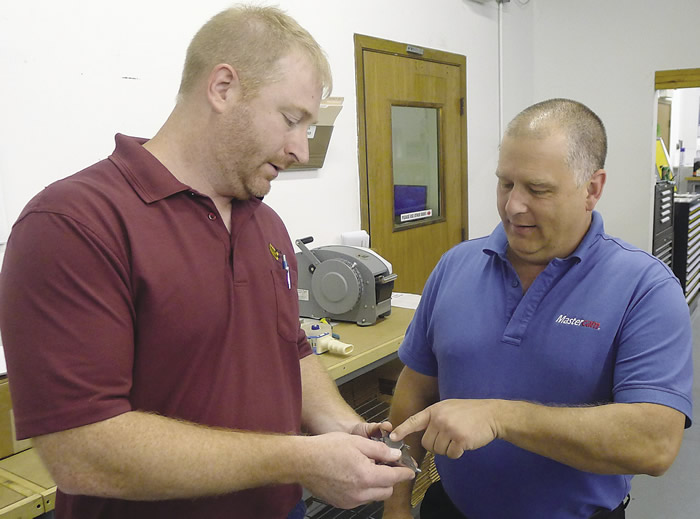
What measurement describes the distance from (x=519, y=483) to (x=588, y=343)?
14.0 inches

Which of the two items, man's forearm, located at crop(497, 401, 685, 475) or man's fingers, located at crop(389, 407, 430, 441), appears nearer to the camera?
man's forearm, located at crop(497, 401, 685, 475)

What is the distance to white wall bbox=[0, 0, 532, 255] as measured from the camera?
6.58 ft

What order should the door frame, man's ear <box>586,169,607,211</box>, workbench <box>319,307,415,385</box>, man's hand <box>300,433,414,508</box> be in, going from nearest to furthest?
man's hand <box>300,433,414,508</box> < man's ear <box>586,169,607,211</box> < workbench <box>319,307,415,385</box> < the door frame

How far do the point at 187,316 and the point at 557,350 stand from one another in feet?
2.57

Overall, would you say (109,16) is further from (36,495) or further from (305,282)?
(36,495)

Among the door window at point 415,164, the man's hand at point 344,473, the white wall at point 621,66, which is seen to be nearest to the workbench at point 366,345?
the man's hand at point 344,473

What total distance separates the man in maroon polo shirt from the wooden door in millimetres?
2280

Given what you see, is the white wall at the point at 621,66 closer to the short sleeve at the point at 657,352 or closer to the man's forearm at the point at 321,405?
the short sleeve at the point at 657,352

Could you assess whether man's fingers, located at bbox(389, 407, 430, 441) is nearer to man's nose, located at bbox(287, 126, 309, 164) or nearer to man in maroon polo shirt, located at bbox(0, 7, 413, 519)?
man in maroon polo shirt, located at bbox(0, 7, 413, 519)

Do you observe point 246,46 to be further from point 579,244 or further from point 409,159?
point 409,159

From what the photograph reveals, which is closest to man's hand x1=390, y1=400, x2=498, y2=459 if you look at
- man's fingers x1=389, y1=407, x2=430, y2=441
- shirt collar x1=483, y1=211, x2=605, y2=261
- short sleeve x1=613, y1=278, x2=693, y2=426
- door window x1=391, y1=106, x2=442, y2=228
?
man's fingers x1=389, y1=407, x2=430, y2=441

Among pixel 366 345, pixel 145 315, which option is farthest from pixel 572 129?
pixel 366 345

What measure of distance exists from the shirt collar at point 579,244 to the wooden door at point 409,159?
2017 mm

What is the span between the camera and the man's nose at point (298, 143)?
1.21 meters
